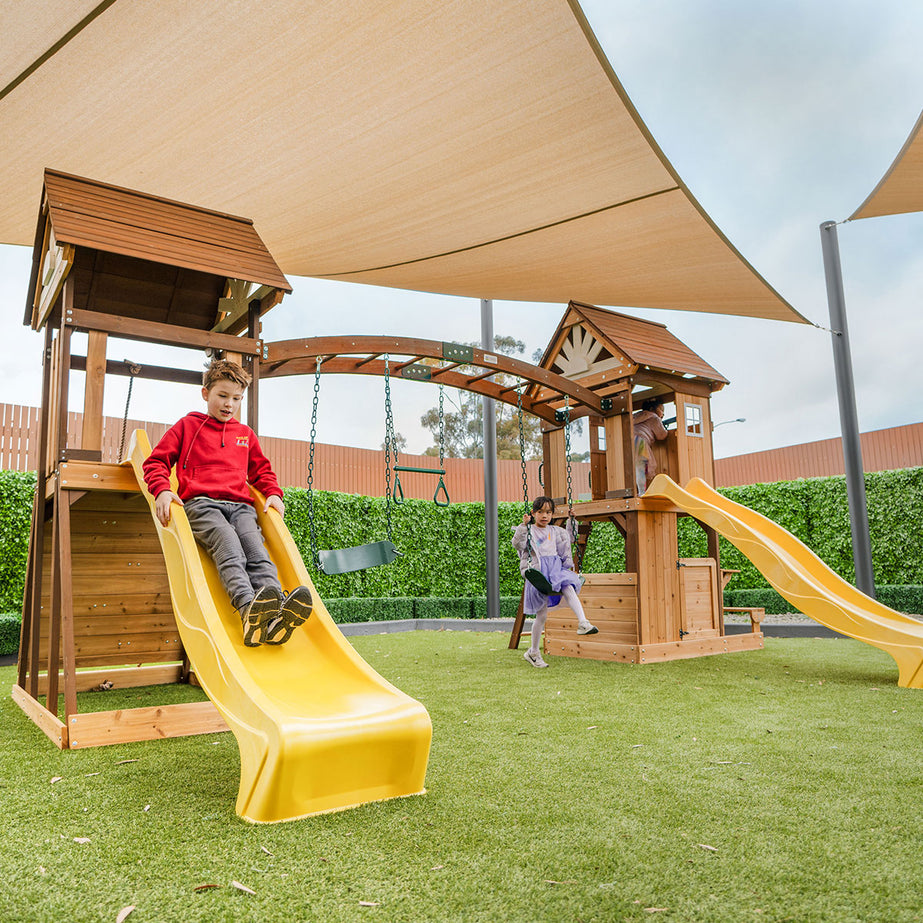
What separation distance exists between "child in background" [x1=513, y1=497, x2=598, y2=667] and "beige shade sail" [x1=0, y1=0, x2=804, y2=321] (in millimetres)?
2309

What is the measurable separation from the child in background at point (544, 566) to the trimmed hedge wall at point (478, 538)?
15.9ft

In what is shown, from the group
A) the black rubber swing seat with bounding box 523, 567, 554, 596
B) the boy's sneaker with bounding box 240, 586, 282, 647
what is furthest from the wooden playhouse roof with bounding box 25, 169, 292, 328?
the black rubber swing seat with bounding box 523, 567, 554, 596

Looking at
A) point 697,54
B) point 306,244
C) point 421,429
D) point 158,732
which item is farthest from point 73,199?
point 421,429

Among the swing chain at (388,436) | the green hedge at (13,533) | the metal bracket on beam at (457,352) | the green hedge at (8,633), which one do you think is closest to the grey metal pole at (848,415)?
the metal bracket on beam at (457,352)

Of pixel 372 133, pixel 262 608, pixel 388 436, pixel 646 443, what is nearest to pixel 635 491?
pixel 646 443

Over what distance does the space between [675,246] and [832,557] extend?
23.1 feet

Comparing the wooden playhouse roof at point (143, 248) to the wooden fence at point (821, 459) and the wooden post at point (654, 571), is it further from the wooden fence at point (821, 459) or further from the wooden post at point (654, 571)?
the wooden fence at point (821, 459)

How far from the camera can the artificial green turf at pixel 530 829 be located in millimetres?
1792

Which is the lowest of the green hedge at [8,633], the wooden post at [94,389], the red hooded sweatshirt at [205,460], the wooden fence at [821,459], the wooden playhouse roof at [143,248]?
the green hedge at [8,633]

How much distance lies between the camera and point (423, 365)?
252 inches

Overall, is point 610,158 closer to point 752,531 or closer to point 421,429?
point 752,531

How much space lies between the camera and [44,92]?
13.1 ft

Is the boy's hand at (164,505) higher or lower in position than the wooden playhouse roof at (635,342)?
lower

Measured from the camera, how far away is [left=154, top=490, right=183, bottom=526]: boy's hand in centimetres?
351
